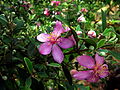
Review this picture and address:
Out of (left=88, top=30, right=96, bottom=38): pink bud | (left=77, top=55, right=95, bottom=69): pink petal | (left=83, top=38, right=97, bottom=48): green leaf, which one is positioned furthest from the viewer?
(left=88, top=30, right=96, bottom=38): pink bud

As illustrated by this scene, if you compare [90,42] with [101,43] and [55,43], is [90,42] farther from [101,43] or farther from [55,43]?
[55,43]

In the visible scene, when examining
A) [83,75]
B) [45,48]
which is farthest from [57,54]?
[83,75]

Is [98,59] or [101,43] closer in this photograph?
[101,43]

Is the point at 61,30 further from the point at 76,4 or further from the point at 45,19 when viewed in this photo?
the point at 76,4

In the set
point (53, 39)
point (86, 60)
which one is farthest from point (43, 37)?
point (86, 60)

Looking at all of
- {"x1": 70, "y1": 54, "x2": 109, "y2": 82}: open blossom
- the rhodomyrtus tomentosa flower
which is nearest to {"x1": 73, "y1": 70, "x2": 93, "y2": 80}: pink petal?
{"x1": 70, "y1": 54, "x2": 109, "y2": 82}: open blossom

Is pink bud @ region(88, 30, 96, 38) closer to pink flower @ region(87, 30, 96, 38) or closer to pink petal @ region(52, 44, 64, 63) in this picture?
pink flower @ region(87, 30, 96, 38)

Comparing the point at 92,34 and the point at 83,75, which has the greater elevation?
the point at 92,34
